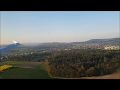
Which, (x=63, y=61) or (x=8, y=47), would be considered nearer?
(x=63, y=61)

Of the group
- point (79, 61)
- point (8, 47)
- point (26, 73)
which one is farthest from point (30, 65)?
point (79, 61)

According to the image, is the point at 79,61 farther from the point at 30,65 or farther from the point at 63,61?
the point at 30,65

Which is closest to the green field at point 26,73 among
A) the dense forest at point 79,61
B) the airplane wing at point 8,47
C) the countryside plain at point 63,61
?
the countryside plain at point 63,61

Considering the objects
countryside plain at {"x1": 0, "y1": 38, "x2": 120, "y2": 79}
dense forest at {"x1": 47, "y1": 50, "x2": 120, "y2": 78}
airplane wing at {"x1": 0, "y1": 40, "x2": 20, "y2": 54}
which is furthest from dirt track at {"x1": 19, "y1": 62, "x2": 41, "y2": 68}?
airplane wing at {"x1": 0, "y1": 40, "x2": 20, "y2": 54}

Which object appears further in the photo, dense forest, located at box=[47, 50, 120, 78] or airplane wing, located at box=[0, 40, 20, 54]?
airplane wing, located at box=[0, 40, 20, 54]

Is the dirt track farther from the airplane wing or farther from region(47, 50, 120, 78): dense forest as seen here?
the airplane wing
